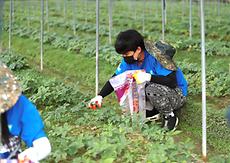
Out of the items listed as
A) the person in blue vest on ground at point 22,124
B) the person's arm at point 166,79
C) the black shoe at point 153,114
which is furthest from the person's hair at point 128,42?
the person in blue vest on ground at point 22,124

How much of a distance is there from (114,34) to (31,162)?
932 centimetres

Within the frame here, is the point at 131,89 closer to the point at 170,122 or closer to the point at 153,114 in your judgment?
the point at 153,114

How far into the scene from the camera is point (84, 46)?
10.8 meters

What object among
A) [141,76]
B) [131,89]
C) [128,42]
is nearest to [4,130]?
[128,42]

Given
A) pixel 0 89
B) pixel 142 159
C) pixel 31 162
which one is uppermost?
pixel 0 89

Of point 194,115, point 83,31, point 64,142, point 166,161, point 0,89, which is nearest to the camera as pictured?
point 0,89

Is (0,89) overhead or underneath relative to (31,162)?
overhead

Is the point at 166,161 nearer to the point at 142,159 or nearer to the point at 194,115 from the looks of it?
the point at 142,159

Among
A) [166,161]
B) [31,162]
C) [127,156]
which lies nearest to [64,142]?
[127,156]

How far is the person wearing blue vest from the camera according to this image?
539 centimetres

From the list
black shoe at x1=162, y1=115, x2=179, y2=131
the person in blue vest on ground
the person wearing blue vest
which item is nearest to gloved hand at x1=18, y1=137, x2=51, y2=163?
the person in blue vest on ground

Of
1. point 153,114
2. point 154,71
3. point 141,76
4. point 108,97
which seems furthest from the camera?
point 108,97

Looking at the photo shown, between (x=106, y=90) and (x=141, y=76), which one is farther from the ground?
(x=141, y=76)

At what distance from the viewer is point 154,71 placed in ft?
18.3
